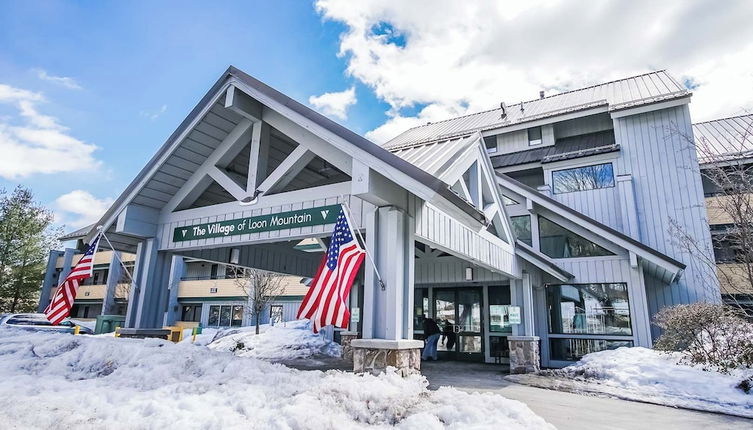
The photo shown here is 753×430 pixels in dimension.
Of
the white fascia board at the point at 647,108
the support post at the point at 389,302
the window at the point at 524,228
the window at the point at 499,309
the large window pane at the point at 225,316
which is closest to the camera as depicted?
the support post at the point at 389,302

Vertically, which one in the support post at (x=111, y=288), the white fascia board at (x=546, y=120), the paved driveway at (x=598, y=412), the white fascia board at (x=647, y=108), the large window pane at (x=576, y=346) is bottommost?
the paved driveway at (x=598, y=412)

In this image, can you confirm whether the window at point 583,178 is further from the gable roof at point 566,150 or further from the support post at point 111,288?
the support post at point 111,288

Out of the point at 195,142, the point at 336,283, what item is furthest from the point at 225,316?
the point at 336,283

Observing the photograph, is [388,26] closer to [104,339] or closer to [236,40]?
[236,40]

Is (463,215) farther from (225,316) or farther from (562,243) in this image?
(225,316)

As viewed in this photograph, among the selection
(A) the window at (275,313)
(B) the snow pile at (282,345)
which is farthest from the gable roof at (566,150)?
(A) the window at (275,313)

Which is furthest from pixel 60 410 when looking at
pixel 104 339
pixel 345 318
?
pixel 345 318

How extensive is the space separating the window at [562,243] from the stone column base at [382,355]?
9.15m

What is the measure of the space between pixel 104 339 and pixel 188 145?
3427 millimetres

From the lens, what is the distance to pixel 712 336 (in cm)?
841

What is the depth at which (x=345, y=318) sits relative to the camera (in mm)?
5305

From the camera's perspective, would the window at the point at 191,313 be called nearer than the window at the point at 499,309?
No

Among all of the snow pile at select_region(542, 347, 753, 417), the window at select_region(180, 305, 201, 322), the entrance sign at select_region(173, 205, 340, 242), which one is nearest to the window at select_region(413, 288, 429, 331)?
the snow pile at select_region(542, 347, 753, 417)

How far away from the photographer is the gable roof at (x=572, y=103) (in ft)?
50.7
